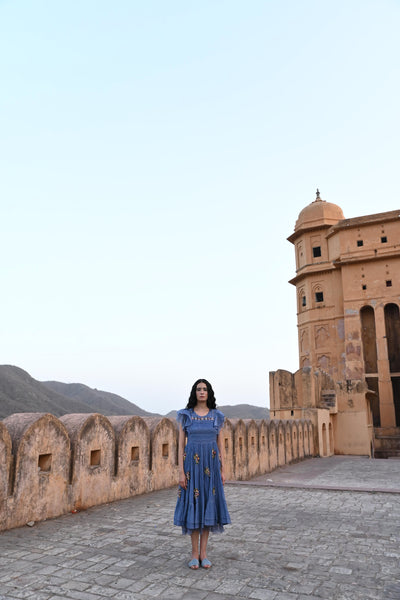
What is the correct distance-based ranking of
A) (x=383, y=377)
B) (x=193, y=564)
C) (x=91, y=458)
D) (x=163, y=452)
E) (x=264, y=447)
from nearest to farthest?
1. (x=193, y=564)
2. (x=91, y=458)
3. (x=163, y=452)
4. (x=264, y=447)
5. (x=383, y=377)

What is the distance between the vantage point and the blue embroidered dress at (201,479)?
12.8ft

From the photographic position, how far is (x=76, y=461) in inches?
238

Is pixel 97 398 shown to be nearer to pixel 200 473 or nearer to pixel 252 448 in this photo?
pixel 252 448

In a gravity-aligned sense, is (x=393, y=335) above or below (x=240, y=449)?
above

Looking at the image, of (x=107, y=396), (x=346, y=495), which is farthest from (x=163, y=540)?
(x=107, y=396)

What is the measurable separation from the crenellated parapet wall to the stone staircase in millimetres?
23908

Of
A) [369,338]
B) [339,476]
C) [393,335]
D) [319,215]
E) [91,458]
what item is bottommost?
[339,476]

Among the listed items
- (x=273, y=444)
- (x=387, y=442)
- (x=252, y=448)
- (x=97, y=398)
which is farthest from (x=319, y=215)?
(x=97, y=398)

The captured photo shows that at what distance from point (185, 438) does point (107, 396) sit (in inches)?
3552

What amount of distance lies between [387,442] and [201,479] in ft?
96.7

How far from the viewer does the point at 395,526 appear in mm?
5312

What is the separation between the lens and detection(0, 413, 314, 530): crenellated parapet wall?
16.9ft

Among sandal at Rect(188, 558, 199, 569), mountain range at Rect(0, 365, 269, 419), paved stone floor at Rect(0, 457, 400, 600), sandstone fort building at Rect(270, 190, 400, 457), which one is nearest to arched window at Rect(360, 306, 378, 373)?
sandstone fort building at Rect(270, 190, 400, 457)

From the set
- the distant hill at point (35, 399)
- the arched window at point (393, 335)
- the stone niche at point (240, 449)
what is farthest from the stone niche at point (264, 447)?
the distant hill at point (35, 399)
